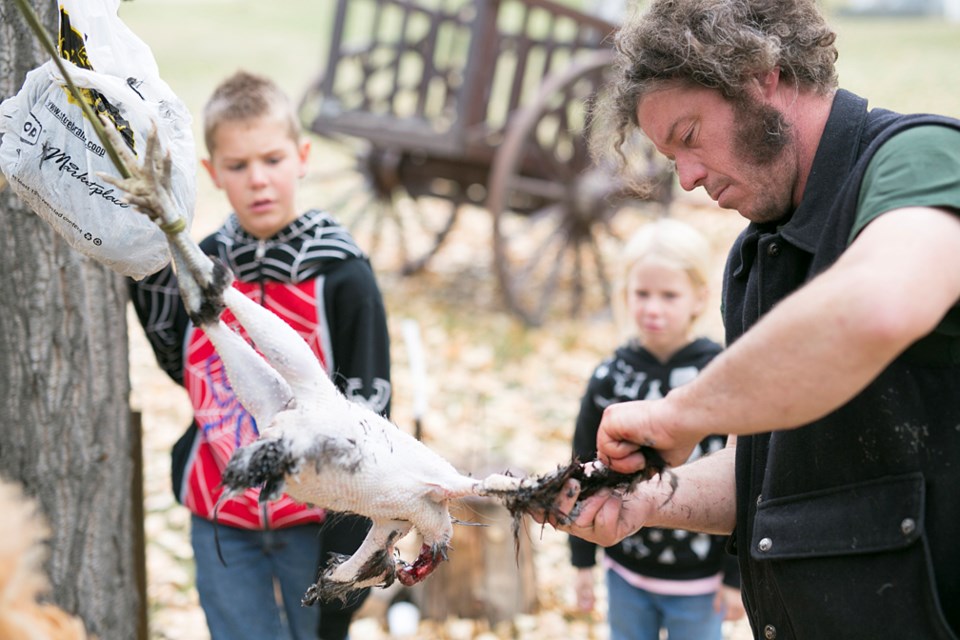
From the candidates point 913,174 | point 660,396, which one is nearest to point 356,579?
point 913,174

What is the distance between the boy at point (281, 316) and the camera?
2.38 meters

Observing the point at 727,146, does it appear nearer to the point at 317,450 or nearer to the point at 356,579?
the point at 317,450

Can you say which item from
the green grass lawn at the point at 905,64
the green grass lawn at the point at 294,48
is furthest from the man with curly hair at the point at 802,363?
the green grass lawn at the point at 294,48

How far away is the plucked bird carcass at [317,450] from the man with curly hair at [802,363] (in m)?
0.24

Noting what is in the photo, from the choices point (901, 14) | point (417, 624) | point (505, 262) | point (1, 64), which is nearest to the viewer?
point (1, 64)

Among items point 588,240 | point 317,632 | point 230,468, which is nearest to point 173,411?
point 317,632

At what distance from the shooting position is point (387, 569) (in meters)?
1.72

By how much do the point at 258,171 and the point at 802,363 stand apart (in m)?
1.66

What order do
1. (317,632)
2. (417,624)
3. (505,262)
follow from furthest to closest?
(505,262) → (417,624) → (317,632)

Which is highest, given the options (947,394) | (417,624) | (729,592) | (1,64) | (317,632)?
(1,64)

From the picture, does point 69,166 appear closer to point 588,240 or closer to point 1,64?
point 1,64

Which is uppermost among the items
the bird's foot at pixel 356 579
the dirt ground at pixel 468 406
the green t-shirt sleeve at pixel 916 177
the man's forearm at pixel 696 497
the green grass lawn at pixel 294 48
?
the green grass lawn at pixel 294 48

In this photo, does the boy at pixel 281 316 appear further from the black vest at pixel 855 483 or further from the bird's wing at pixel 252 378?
the black vest at pixel 855 483

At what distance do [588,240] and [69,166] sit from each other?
5950mm
